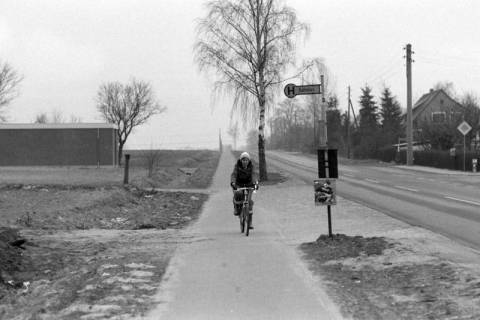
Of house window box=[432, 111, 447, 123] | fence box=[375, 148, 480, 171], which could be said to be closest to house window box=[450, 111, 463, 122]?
house window box=[432, 111, 447, 123]

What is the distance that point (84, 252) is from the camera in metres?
9.78

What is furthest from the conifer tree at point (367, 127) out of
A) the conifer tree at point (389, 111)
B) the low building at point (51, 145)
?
the low building at point (51, 145)

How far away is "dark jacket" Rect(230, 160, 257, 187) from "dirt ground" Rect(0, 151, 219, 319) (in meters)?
1.63

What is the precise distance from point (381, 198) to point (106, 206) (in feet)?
30.0

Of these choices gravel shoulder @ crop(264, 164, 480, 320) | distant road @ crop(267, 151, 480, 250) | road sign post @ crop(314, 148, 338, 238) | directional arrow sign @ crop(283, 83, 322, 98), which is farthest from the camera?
→ directional arrow sign @ crop(283, 83, 322, 98)

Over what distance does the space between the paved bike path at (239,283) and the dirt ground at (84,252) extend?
31cm

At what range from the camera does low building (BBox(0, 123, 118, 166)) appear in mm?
47844

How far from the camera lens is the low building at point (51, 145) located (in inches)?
1884

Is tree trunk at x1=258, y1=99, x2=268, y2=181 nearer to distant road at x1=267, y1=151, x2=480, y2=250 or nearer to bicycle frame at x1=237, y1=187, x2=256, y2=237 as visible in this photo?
distant road at x1=267, y1=151, x2=480, y2=250

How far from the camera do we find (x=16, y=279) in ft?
24.8

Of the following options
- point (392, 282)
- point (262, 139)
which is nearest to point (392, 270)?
point (392, 282)

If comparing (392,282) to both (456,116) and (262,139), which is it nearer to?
(262,139)

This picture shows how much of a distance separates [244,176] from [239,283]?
206 inches

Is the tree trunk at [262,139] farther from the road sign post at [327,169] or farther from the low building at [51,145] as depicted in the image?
the low building at [51,145]
